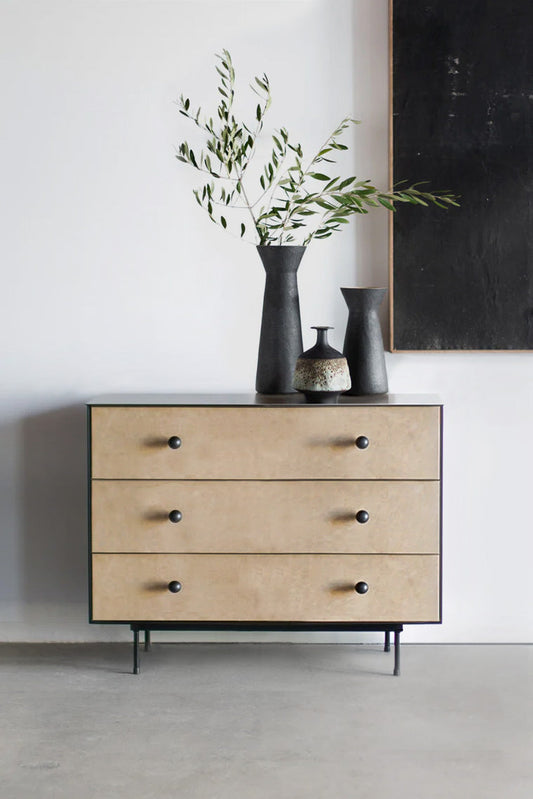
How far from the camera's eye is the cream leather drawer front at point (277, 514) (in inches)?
104

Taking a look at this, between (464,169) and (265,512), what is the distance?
1.22 metres

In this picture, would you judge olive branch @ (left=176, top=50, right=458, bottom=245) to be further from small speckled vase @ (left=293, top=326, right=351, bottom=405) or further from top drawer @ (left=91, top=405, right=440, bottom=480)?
top drawer @ (left=91, top=405, right=440, bottom=480)

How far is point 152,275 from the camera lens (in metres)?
2.97

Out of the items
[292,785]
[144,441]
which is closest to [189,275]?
[144,441]

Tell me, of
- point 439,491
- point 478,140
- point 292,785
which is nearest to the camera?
point 292,785

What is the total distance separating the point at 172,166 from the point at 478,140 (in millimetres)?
952

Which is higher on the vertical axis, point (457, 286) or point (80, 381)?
point (457, 286)

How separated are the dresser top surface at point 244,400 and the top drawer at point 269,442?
0.8 inches

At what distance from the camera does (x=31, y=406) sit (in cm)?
303

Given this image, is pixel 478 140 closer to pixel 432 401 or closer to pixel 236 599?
pixel 432 401

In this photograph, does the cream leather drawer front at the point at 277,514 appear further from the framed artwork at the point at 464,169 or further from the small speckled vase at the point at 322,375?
the framed artwork at the point at 464,169

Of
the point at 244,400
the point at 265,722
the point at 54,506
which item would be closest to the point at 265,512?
the point at 244,400

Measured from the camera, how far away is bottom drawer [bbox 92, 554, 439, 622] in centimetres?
264

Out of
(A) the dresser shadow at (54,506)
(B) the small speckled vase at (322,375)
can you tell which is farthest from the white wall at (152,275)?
(B) the small speckled vase at (322,375)
